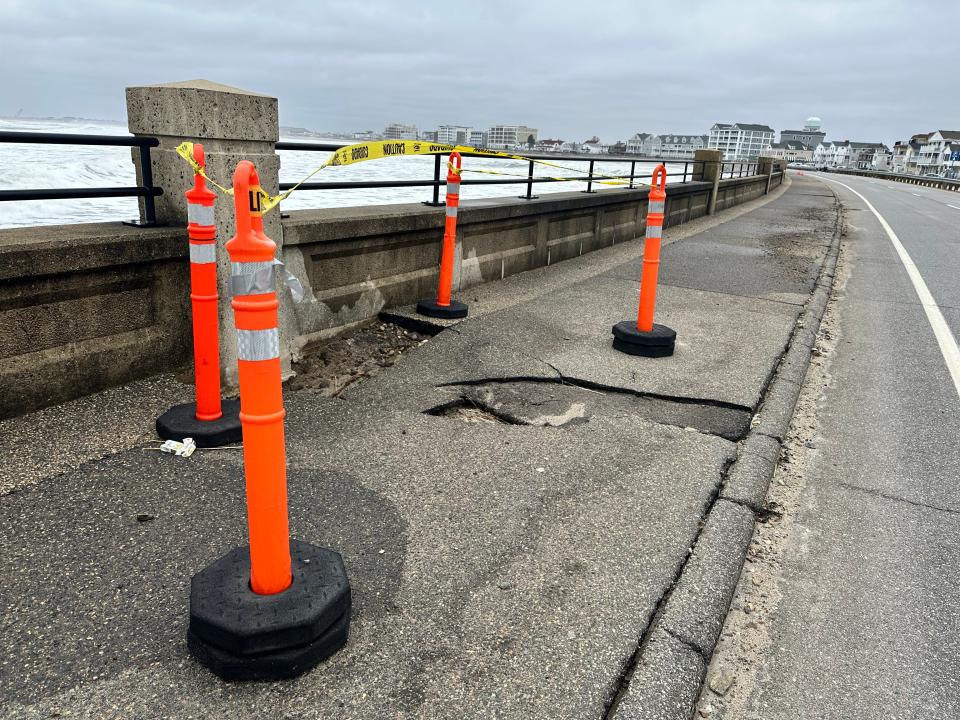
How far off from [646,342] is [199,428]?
366 centimetres

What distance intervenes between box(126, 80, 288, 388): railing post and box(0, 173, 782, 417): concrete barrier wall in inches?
10.3

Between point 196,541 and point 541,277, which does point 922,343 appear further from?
point 196,541

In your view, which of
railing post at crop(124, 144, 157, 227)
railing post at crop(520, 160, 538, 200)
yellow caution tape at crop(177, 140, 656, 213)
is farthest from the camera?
railing post at crop(520, 160, 538, 200)

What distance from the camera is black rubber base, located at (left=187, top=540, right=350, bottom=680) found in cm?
230

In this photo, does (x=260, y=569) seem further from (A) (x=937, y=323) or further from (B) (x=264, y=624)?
(A) (x=937, y=323)

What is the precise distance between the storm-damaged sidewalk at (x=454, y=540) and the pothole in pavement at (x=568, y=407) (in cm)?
2

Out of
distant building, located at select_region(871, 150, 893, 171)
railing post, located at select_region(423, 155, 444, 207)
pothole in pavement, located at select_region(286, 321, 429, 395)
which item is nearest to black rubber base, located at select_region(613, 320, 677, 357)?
pothole in pavement, located at select_region(286, 321, 429, 395)

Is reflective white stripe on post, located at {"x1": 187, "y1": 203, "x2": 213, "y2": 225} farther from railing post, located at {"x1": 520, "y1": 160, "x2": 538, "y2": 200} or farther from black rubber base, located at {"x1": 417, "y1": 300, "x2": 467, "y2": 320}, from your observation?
railing post, located at {"x1": 520, "y1": 160, "x2": 538, "y2": 200}

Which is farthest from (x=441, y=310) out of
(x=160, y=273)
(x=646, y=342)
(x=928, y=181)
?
(x=928, y=181)

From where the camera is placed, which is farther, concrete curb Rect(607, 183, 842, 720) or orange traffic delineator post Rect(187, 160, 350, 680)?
concrete curb Rect(607, 183, 842, 720)

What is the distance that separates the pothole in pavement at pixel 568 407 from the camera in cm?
472

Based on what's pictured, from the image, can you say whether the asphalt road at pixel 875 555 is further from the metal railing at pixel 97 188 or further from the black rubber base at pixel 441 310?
the metal railing at pixel 97 188

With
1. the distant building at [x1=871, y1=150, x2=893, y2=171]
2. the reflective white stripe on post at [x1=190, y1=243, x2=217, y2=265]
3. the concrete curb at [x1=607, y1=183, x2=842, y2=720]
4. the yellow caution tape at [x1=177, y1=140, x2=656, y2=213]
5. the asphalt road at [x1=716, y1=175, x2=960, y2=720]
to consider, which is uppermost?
the distant building at [x1=871, y1=150, x2=893, y2=171]


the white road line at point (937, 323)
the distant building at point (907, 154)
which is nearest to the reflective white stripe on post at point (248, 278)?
the white road line at point (937, 323)
